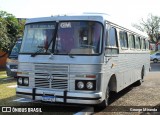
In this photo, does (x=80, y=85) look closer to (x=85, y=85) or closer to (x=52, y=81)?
(x=85, y=85)

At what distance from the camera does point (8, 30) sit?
1113 inches

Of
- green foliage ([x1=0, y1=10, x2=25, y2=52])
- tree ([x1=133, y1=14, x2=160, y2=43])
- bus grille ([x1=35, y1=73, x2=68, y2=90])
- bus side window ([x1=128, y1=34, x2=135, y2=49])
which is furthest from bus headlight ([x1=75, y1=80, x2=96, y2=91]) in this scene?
tree ([x1=133, y1=14, x2=160, y2=43])

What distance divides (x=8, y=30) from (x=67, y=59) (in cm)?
2109

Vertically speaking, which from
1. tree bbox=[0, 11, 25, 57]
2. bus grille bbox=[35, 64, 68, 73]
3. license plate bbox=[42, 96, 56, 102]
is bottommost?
license plate bbox=[42, 96, 56, 102]

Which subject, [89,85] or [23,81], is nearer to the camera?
[89,85]

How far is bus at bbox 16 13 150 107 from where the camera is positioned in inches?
320

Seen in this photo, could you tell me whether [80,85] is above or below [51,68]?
below

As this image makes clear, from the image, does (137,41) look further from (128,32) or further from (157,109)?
(157,109)

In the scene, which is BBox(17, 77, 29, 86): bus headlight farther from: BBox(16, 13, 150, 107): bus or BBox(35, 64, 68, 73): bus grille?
BBox(35, 64, 68, 73): bus grille

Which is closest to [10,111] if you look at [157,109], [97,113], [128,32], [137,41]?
[97,113]

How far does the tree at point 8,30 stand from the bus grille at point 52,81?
17.8 m

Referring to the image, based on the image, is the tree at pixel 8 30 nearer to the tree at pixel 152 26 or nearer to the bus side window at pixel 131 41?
the bus side window at pixel 131 41

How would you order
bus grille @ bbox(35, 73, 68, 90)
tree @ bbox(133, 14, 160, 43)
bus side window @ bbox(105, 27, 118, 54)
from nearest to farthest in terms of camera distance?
bus grille @ bbox(35, 73, 68, 90) → bus side window @ bbox(105, 27, 118, 54) → tree @ bbox(133, 14, 160, 43)

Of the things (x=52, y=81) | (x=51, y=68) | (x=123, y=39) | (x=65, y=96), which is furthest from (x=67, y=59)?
(x=123, y=39)
